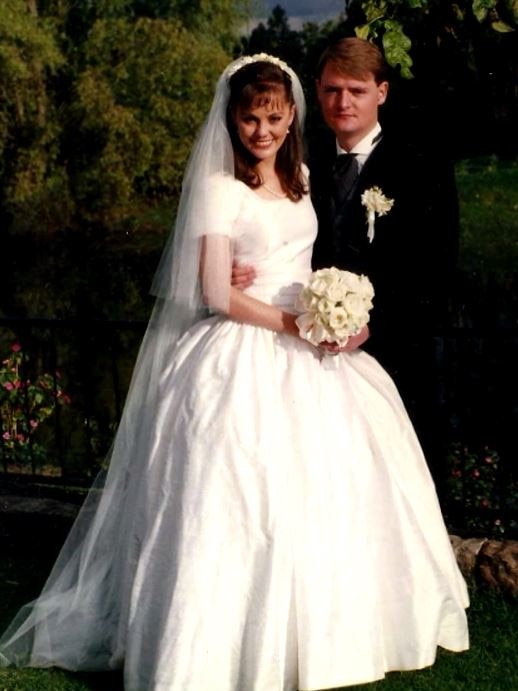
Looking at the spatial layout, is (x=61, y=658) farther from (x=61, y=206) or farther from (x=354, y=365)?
(x=61, y=206)

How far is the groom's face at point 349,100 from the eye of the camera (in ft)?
13.1

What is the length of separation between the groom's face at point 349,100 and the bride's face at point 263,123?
213mm

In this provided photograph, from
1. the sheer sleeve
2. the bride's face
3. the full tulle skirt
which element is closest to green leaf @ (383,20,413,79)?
the bride's face

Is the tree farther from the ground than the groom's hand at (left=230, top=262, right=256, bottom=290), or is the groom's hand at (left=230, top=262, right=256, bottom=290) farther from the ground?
the tree

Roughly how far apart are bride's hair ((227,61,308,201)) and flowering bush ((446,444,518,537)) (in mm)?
2055

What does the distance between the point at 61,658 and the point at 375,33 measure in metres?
2.82

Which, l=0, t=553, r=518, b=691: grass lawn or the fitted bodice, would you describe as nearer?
the fitted bodice

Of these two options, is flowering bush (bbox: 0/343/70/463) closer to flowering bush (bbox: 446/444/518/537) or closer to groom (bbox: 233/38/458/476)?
flowering bush (bbox: 446/444/518/537)

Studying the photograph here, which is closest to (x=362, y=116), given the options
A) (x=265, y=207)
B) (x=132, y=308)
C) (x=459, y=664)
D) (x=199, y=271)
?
(x=265, y=207)

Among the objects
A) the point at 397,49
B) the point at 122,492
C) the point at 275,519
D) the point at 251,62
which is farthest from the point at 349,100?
the point at 122,492

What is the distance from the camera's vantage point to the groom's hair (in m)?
3.98

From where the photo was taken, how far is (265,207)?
393 centimetres

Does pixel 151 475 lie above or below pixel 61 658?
above

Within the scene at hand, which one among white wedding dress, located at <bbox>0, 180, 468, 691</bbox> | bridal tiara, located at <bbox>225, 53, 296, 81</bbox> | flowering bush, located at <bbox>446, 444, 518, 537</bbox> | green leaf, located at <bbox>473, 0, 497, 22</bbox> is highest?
green leaf, located at <bbox>473, 0, 497, 22</bbox>
